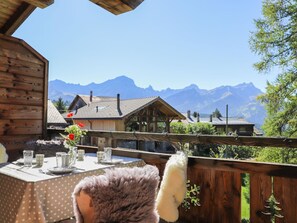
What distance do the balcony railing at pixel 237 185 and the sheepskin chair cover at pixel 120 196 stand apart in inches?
39.2

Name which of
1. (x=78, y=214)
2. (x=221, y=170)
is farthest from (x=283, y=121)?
(x=78, y=214)

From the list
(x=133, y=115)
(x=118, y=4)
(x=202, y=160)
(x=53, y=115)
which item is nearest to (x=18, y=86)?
(x=118, y=4)

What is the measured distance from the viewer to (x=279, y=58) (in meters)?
9.77

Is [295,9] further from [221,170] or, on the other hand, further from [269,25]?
[221,170]

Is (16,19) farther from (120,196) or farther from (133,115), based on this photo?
(133,115)

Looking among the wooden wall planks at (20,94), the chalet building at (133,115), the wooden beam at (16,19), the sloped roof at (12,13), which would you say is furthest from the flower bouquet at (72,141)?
the chalet building at (133,115)

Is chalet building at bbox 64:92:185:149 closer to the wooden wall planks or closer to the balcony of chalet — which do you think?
the wooden wall planks

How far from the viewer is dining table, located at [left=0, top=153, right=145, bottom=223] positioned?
1.66 meters

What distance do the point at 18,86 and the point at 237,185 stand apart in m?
3.94

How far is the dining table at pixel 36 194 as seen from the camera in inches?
65.5

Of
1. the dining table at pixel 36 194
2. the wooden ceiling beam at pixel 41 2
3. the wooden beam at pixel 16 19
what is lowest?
the dining table at pixel 36 194

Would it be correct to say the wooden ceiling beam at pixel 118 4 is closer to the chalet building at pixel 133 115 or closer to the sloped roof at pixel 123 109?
the chalet building at pixel 133 115

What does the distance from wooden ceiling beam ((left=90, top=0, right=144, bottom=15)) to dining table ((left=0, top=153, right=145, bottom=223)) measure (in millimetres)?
1172

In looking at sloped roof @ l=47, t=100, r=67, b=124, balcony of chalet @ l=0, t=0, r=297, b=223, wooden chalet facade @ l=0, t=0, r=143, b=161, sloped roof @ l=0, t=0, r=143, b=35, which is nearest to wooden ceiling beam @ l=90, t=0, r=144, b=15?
balcony of chalet @ l=0, t=0, r=297, b=223
